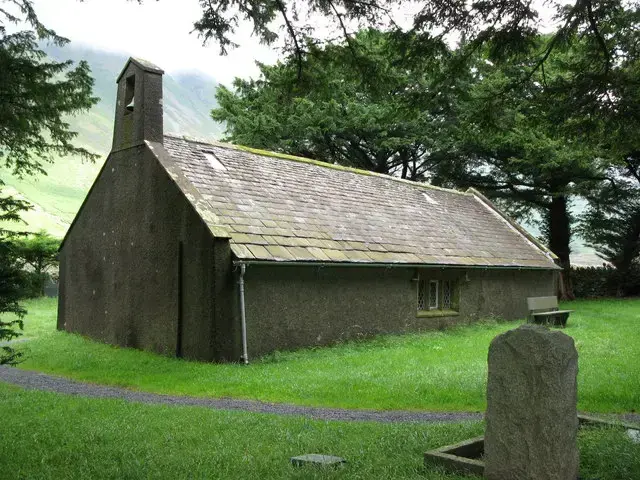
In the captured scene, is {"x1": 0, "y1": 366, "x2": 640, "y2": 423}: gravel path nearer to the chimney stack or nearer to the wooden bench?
the chimney stack

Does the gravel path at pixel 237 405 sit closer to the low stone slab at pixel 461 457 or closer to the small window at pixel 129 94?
the low stone slab at pixel 461 457

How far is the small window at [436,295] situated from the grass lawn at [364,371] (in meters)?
1.16

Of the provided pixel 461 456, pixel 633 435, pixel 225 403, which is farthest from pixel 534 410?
pixel 225 403

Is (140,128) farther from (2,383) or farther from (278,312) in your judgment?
(2,383)

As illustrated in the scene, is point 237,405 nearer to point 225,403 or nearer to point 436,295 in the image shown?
point 225,403

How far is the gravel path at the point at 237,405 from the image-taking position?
9.17m

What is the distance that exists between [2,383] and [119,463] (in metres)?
7.67

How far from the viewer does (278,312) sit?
593 inches

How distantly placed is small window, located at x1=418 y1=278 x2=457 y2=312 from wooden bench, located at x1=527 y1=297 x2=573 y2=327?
8.20ft

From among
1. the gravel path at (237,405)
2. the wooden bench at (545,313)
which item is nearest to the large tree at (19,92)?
the gravel path at (237,405)

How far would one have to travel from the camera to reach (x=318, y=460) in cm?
611

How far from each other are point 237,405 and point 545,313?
44.1 feet

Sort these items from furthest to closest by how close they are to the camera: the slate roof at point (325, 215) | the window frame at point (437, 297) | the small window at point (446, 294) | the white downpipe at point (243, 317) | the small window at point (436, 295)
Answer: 1. the small window at point (446, 294)
2. the small window at point (436, 295)
3. the window frame at point (437, 297)
4. the slate roof at point (325, 215)
5. the white downpipe at point (243, 317)

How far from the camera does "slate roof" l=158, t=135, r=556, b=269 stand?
51.4 ft
